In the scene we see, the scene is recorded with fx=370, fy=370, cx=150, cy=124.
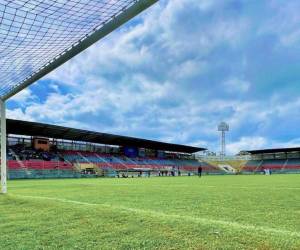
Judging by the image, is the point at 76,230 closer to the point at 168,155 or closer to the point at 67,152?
the point at 67,152

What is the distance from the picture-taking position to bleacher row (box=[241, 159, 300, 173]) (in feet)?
258

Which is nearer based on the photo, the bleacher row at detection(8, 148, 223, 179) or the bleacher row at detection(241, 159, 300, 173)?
the bleacher row at detection(8, 148, 223, 179)

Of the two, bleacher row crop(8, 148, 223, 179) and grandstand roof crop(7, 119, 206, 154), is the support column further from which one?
grandstand roof crop(7, 119, 206, 154)

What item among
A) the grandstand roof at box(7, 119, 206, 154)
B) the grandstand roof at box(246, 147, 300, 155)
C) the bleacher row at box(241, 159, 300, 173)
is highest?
the grandstand roof at box(7, 119, 206, 154)

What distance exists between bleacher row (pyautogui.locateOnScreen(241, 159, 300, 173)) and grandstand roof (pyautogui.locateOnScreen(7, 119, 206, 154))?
1618 cm

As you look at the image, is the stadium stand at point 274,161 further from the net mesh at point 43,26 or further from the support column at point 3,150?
the net mesh at point 43,26

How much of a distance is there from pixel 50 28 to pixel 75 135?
56048mm

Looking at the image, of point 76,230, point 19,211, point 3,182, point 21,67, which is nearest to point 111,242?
point 76,230

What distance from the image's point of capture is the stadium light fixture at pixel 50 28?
785 centimetres

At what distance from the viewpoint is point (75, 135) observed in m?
64.1

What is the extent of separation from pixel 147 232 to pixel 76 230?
117 centimetres

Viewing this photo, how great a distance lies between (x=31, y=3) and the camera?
7.83 m

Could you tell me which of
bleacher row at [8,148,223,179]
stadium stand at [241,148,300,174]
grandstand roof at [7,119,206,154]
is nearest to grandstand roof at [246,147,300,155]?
stadium stand at [241,148,300,174]

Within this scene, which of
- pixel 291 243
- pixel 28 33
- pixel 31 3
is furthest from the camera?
pixel 28 33
